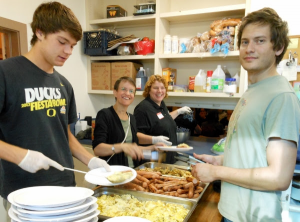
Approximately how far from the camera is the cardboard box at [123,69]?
129 inches

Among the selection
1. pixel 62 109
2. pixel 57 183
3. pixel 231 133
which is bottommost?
pixel 57 183

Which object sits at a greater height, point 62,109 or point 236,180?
point 62,109

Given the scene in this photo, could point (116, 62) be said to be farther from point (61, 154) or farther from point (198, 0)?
point (61, 154)

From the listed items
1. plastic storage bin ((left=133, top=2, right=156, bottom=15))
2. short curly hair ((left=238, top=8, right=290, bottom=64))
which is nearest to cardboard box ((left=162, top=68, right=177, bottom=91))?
plastic storage bin ((left=133, top=2, right=156, bottom=15))

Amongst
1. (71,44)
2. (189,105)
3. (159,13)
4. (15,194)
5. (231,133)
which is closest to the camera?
(15,194)

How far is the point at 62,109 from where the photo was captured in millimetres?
1438

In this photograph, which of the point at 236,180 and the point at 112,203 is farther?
the point at 112,203

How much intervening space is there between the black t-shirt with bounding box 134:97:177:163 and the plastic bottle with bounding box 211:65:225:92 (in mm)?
753

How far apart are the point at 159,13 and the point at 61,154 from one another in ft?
7.86

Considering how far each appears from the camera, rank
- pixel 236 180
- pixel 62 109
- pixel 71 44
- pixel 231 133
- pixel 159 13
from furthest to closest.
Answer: pixel 159 13 → pixel 62 109 → pixel 71 44 → pixel 231 133 → pixel 236 180

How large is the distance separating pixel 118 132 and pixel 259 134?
132 cm

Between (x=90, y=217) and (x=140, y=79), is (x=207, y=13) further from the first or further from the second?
(x=90, y=217)

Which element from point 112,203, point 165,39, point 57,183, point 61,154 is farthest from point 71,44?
point 165,39

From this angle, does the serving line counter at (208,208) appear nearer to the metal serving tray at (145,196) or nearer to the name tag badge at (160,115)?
the metal serving tray at (145,196)
